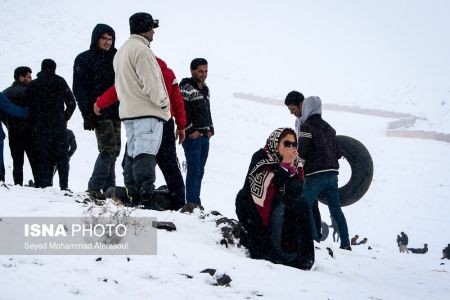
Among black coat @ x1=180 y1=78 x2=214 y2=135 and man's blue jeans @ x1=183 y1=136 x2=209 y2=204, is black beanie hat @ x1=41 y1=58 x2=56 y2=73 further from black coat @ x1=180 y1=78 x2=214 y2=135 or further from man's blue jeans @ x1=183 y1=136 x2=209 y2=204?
man's blue jeans @ x1=183 y1=136 x2=209 y2=204

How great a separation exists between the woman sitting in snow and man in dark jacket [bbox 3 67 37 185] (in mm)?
3242

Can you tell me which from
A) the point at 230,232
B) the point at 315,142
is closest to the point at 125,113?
the point at 230,232

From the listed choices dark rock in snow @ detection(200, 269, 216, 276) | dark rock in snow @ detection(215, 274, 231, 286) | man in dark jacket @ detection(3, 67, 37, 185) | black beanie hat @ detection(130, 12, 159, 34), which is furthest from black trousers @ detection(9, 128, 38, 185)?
dark rock in snow @ detection(215, 274, 231, 286)

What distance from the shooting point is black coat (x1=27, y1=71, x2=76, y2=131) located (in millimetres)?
5793

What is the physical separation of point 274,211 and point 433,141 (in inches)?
1099

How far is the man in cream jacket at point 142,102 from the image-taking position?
14.6 feet

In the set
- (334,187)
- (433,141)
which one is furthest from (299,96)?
(433,141)

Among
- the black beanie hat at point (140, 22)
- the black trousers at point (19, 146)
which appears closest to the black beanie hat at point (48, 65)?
the black trousers at point (19, 146)

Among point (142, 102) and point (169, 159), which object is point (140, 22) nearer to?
point (142, 102)

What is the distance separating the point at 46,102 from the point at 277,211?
11.5 feet

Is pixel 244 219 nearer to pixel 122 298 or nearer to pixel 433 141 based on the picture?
pixel 122 298

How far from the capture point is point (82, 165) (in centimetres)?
1500

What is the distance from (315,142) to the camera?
18.4 ft

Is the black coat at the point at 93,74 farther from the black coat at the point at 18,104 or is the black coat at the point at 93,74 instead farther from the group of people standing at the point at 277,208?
the group of people standing at the point at 277,208
